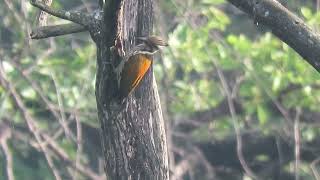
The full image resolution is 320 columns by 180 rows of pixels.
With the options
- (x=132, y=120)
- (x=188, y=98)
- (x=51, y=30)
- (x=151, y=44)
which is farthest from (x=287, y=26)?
(x=188, y=98)

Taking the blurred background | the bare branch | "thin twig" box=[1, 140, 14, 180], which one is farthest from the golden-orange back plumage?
"thin twig" box=[1, 140, 14, 180]

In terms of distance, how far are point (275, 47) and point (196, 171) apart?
51.0 inches

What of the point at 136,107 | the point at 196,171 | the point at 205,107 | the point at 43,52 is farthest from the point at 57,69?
the point at 136,107

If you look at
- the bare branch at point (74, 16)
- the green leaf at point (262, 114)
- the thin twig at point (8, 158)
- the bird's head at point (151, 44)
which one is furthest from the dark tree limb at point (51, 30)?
the green leaf at point (262, 114)

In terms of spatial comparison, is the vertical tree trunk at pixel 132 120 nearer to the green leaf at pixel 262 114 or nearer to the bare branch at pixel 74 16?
the bare branch at pixel 74 16

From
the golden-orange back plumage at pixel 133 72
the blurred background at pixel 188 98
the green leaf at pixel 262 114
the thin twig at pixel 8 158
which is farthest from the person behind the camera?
the green leaf at pixel 262 114

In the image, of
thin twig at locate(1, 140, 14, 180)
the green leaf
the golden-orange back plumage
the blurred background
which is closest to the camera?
the golden-orange back plumage

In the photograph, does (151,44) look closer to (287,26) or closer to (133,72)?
(133,72)

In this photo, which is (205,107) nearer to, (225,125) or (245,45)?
(225,125)

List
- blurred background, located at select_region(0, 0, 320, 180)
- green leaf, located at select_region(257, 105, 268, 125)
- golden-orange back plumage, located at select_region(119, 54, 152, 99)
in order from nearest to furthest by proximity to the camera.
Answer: golden-orange back plumage, located at select_region(119, 54, 152, 99) → blurred background, located at select_region(0, 0, 320, 180) → green leaf, located at select_region(257, 105, 268, 125)

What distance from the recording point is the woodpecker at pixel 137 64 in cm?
268

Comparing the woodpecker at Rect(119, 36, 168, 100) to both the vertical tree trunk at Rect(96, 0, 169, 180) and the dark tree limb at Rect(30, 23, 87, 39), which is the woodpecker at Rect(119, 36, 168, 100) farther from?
the dark tree limb at Rect(30, 23, 87, 39)

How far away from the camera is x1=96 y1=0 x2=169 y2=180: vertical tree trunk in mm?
2775

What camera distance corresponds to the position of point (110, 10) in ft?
8.20
